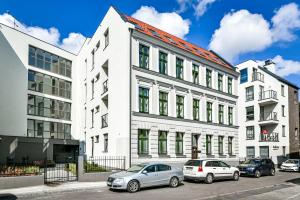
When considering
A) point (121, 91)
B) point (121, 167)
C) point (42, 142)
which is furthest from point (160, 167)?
point (42, 142)

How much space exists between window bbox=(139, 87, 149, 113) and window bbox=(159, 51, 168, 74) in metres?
2.57

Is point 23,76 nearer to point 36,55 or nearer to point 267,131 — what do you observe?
point 36,55

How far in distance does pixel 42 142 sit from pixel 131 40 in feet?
60.5

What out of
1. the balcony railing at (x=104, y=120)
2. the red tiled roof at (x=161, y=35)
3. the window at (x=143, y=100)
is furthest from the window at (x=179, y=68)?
the balcony railing at (x=104, y=120)

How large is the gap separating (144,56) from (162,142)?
7.04m

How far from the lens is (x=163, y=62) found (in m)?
26.6

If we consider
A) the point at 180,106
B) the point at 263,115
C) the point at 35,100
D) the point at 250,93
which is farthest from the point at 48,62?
the point at 263,115

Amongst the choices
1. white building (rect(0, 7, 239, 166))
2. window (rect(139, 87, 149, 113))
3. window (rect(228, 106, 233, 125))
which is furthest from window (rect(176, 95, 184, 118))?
window (rect(228, 106, 233, 125))

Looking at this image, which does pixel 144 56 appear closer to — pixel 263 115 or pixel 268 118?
pixel 268 118

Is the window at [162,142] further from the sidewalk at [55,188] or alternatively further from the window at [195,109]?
the sidewalk at [55,188]

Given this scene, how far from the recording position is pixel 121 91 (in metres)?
24.1

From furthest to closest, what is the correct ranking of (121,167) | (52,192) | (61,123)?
(61,123) → (121,167) → (52,192)

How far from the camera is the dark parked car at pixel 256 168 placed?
24.9 m

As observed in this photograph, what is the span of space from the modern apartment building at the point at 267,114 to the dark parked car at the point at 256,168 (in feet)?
49.0
